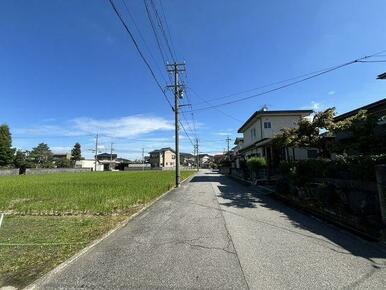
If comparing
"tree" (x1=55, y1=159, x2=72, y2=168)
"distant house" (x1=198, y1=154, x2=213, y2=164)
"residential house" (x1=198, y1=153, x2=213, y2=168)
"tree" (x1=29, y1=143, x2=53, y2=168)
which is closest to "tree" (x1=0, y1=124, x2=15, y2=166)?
"tree" (x1=29, y1=143, x2=53, y2=168)

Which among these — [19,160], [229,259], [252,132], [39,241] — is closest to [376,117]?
[229,259]

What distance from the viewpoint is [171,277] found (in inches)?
182

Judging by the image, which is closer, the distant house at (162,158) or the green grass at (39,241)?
the green grass at (39,241)

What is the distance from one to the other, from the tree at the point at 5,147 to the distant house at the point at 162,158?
49734 mm

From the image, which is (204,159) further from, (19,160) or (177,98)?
(177,98)

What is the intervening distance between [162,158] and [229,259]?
106193 mm

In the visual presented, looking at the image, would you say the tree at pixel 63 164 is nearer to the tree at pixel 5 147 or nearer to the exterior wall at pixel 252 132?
the tree at pixel 5 147

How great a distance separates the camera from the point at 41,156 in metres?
90.4

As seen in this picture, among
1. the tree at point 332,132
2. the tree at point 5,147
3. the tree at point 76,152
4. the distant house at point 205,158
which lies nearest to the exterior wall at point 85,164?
the tree at point 76,152

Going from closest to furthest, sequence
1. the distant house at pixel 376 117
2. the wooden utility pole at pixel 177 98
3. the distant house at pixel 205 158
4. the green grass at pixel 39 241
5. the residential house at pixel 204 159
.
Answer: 1. the green grass at pixel 39 241
2. the distant house at pixel 376 117
3. the wooden utility pole at pixel 177 98
4. the residential house at pixel 204 159
5. the distant house at pixel 205 158

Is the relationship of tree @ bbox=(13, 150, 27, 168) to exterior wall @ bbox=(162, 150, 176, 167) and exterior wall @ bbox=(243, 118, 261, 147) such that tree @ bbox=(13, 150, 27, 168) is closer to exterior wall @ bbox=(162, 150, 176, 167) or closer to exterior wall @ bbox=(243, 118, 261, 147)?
exterior wall @ bbox=(162, 150, 176, 167)

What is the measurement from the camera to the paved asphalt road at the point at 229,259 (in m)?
4.41

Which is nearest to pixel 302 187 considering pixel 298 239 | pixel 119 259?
pixel 298 239

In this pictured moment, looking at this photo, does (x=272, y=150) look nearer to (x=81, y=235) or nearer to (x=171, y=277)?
(x=81, y=235)
